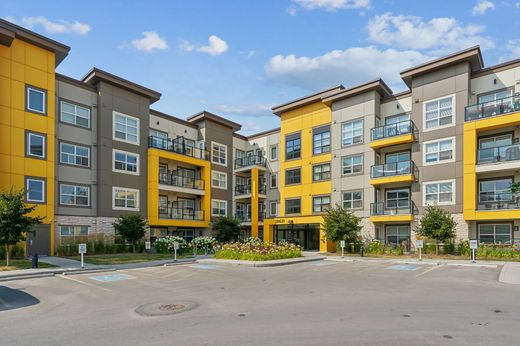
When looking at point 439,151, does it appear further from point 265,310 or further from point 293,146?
point 265,310

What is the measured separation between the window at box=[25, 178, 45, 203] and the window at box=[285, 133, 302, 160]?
22.2 m

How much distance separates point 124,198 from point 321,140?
18.6m

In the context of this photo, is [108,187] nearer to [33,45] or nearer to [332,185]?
[33,45]

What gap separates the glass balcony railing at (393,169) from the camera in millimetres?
29688

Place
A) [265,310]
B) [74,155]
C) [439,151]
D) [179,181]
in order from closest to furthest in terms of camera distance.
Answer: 1. [265,310]
2. [439,151]
3. [74,155]
4. [179,181]

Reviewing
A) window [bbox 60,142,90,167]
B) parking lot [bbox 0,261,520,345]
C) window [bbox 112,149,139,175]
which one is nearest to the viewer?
parking lot [bbox 0,261,520,345]

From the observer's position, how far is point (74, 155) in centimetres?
2972

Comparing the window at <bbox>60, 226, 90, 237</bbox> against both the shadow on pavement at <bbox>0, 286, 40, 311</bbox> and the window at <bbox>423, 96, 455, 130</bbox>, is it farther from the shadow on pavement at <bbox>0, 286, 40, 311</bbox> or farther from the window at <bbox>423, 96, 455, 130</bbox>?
the window at <bbox>423, 96, 455, 130</bbox>

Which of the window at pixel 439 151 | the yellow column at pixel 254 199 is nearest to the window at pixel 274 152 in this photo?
the yellow column at pixel 254 199

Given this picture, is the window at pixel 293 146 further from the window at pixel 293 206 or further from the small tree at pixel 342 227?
the small tree at pixel 342 227

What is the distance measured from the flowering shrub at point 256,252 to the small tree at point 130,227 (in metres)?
8.73

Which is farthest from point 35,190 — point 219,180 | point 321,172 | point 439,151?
point 439,151

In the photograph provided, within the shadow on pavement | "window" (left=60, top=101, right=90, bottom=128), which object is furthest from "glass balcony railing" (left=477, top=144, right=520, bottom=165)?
"window" (left=60, top=101, right=90, bottom=128)

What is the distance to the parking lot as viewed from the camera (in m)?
7.14
